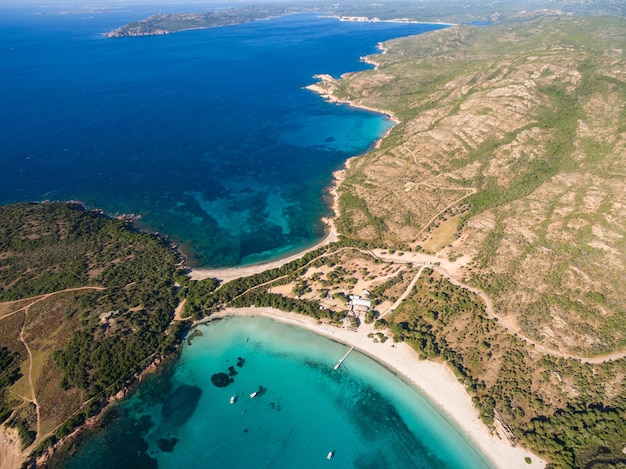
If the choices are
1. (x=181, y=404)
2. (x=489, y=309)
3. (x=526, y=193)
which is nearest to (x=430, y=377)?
(x=489, y=309)

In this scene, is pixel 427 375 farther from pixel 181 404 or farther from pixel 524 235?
pixel 524 235

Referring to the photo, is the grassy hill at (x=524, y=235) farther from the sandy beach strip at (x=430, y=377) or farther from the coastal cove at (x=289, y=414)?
the coastal cove at (x=289, y=414)

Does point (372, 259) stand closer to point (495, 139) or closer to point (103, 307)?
point (103, 307)

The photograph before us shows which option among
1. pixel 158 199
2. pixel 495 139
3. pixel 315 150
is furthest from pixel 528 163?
pixel 158 199

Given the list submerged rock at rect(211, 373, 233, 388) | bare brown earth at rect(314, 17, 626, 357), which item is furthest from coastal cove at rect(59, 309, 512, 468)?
bare brown earth at rect(314, 17, 626, 357)

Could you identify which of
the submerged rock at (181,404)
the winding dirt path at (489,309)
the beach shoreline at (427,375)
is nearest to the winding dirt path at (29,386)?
the submerged rock at (181,404)

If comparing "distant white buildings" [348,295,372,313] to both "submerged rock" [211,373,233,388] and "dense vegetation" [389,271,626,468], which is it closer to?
"dense vegetation" [389,271,626,468]
